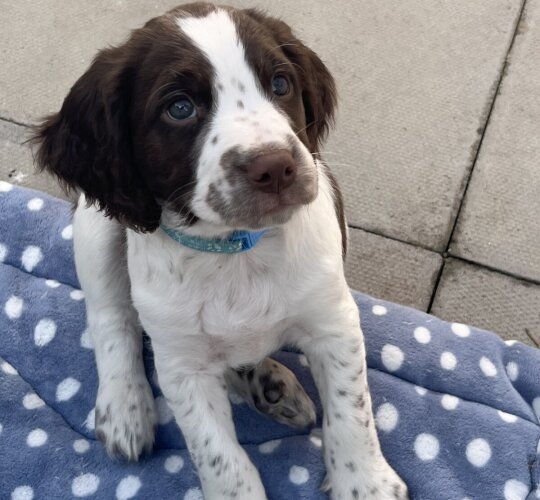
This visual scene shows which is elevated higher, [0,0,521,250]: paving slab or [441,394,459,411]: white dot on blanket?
[0,0,521,250]: paving slab

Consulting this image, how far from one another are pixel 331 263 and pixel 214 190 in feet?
2.13

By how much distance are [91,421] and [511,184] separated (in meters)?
2.54

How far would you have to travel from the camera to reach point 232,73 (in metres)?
2.13

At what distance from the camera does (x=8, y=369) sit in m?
3.18

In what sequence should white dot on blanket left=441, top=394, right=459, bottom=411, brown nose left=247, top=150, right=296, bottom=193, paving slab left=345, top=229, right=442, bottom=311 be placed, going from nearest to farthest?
1. brown nose left=247, top=150, right=296, bottom=193
2. white dot on blanket left=441, top=394, right=459, bottom=411
3. paving slab left=345, top=229, right=442, bottom=311

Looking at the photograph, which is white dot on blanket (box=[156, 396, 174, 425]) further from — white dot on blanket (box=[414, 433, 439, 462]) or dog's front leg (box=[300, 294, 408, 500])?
white dot on blanket (box=[414, 433, 439, 462])

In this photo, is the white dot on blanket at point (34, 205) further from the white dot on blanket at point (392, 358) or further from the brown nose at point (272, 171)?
the brown nose at point (272, 171)

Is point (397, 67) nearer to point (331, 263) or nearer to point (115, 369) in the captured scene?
point (331, 263)

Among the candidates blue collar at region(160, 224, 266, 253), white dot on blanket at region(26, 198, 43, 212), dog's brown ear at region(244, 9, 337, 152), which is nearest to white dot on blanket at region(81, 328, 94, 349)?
white dot on blanket at region(26, 198, 43, 212)

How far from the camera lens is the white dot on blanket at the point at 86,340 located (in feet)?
10.6

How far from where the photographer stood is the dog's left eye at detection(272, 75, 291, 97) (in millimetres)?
2281

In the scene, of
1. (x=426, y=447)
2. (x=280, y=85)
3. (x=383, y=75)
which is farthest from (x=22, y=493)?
(x=383, y=75)

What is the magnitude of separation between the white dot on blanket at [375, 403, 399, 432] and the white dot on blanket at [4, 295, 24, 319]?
172 cm

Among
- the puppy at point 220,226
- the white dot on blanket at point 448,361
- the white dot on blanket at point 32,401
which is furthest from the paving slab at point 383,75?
the white dot on blanket at point 32,401
